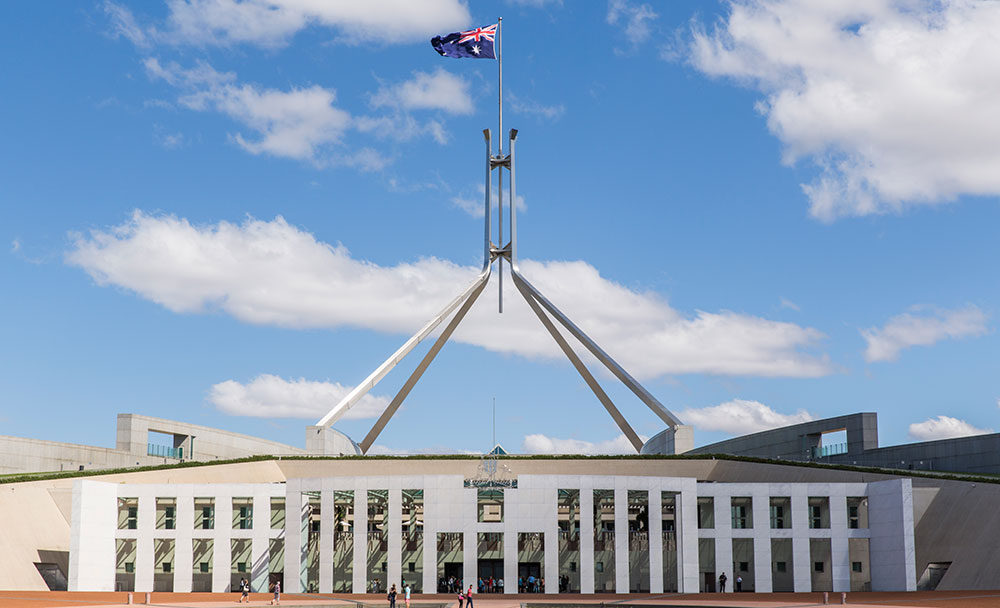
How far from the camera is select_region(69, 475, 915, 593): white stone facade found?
117 feet

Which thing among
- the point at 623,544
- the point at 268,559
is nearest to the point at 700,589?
the point at 623,544

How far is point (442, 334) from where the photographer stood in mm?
53000

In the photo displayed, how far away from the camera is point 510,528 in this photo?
117ft

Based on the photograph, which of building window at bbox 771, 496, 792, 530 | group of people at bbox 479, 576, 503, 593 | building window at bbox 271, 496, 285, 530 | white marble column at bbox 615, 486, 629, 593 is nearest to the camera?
white marble column at bbox 615, 486, 629, 593

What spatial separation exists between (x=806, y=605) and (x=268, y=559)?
1847cm

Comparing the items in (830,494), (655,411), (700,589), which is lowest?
(700,589)

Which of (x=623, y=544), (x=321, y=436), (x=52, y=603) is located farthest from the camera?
(x=321, y=436)

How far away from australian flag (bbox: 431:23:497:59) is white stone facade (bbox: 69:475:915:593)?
19.9 meters

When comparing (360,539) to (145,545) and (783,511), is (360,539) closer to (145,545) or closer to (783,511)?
(145,545)

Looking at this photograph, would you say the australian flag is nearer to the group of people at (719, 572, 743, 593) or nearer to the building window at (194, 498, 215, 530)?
the building window at (194, 498, 215, 530)

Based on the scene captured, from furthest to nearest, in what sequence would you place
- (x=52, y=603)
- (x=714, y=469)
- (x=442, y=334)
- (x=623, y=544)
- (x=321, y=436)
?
(x=442, y=334) → (x=321, y=436) → (x=714, y=469) → (x=623, y=544) → (x=52, y=603)

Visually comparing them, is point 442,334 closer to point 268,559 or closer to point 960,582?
point 268,559

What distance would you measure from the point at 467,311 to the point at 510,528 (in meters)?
19.6

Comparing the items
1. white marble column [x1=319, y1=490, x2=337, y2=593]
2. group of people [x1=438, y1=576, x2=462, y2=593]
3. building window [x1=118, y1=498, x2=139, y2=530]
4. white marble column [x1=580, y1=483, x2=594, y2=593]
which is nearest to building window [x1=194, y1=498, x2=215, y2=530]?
building window [x1=118, y1=498, x2=139, y2=530]
